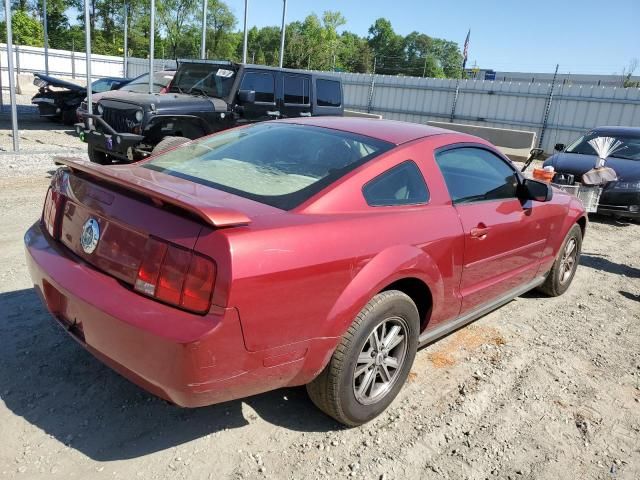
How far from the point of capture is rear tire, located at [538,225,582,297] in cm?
481

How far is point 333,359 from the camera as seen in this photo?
2553 mm

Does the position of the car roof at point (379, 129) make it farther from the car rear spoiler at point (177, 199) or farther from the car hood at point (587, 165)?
the car hood at point (587, 165)

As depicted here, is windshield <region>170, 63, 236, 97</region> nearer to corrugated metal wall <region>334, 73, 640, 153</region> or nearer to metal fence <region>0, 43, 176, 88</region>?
corrugated metal wall <region>334, 73, 640, 153</region>

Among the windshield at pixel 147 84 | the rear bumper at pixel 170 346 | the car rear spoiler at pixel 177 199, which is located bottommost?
the rear bumper at pixel 170 346

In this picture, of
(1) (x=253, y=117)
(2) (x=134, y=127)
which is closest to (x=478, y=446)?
(2) (x=134, y=127)

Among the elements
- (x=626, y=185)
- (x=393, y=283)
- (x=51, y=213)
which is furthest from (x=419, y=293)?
(x=626, y=185)

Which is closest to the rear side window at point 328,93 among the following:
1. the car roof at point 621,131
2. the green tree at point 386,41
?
the car roof at point 621,131

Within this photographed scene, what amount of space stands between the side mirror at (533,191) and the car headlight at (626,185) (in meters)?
5.24

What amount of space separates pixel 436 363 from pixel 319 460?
135 centimetres

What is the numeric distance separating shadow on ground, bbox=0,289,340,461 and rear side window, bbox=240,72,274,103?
22.3 feet

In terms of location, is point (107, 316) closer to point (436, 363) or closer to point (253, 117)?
point (436, 363)

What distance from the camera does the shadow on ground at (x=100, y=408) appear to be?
2555 millimetres

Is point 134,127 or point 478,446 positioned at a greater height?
point 134,127

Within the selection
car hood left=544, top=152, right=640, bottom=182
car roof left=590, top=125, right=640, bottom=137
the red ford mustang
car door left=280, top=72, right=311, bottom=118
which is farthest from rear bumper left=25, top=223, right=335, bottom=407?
car roof left=590, top=125, right=640, bottom=137
